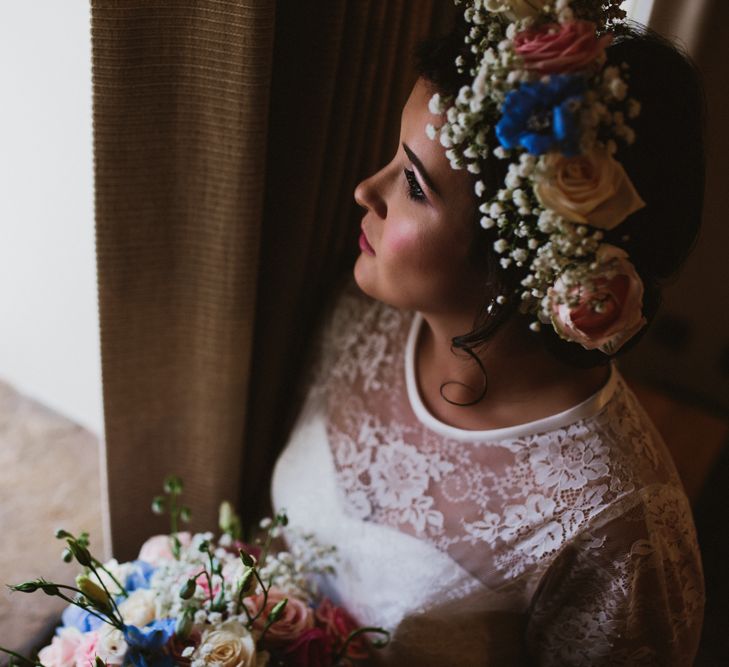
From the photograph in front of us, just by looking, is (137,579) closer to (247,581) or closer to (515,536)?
(247,581)

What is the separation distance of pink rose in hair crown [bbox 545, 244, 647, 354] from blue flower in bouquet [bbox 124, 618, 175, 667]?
62cm

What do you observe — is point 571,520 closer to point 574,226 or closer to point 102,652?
point 574,226

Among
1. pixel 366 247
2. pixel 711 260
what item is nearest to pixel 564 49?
pixel 366 247

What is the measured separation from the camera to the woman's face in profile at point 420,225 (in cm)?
88

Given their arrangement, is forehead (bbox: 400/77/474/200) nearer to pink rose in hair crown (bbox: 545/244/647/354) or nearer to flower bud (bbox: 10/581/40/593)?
pink rose in hair crown (bbox: 545/244/647/354)

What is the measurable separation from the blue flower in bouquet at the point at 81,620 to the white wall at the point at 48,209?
13.5 inches

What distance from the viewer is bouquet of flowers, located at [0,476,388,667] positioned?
0.79 meters

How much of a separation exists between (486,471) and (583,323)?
0.36 m

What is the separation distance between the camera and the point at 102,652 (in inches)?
32.0

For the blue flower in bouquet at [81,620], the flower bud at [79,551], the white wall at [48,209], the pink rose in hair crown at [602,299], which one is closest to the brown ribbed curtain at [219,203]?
the white wall at [48,209]

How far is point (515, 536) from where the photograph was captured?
38.2 inches

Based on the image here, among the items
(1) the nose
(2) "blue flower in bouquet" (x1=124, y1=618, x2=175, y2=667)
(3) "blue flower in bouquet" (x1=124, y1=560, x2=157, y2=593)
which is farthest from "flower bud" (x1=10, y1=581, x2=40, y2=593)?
(1) the nose

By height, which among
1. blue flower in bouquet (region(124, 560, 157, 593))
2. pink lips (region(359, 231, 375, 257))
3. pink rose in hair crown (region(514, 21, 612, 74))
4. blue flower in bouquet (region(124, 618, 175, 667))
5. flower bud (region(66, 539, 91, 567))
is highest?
pink rose in hair crown (region(514, 21, 612, 74))

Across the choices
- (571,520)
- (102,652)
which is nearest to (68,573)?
(102,652)
